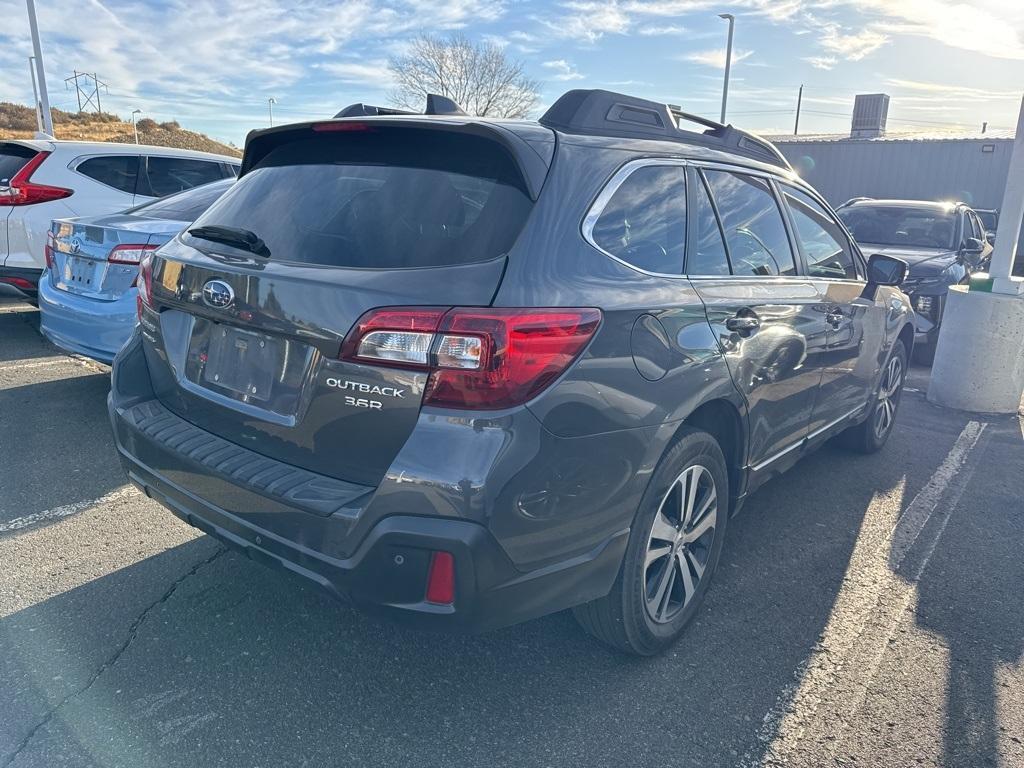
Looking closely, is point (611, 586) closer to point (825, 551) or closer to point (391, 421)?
point (391, 421)

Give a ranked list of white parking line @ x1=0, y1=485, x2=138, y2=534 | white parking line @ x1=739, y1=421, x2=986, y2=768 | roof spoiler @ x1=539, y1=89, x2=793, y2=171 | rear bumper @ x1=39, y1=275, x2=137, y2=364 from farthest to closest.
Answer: rear bumper @ x1=39, y1=275, x2=137, y2=364
white parking line @ x1=0, y1=485, x2=138, y2=534
roof spoiler @ x1=539, y1=89, x2=793, y2=171
white parking line @ x1=739, y1=421, x2=986, y2=768

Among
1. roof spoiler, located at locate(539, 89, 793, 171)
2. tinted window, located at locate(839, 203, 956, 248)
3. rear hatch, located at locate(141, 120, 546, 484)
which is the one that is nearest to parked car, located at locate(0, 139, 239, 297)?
rear hatch, located at locate(141, 120, 546, 484)

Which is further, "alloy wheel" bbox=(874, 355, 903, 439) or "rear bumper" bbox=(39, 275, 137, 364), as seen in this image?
"alloy wheel" bbox=(874, 355, 903, 439)

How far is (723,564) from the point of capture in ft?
11.4

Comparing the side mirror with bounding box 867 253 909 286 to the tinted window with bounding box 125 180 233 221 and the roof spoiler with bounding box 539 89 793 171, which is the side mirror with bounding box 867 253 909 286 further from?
the tinted window with bounding box 125 180 233 221

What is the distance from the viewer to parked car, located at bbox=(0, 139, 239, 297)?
6.62 meters

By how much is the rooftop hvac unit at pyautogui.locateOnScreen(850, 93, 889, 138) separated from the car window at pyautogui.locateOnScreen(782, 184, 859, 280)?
25915mm

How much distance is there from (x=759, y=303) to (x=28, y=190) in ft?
21.4

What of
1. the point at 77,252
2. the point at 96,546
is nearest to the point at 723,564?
the point at 96,546

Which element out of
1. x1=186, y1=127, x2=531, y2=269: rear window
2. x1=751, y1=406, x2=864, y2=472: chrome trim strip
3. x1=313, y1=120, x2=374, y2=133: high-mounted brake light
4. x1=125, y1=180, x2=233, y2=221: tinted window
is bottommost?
x1=751, y1=406, x2=864, y2=472: chrome trim strip

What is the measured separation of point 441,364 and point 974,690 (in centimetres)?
220

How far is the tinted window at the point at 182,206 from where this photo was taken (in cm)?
527

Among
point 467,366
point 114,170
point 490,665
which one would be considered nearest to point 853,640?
point 490,665

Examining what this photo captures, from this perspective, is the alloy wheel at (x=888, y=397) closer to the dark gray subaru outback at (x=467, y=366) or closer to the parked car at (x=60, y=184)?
the dark gray subaru outback at (x=467, y=366)
